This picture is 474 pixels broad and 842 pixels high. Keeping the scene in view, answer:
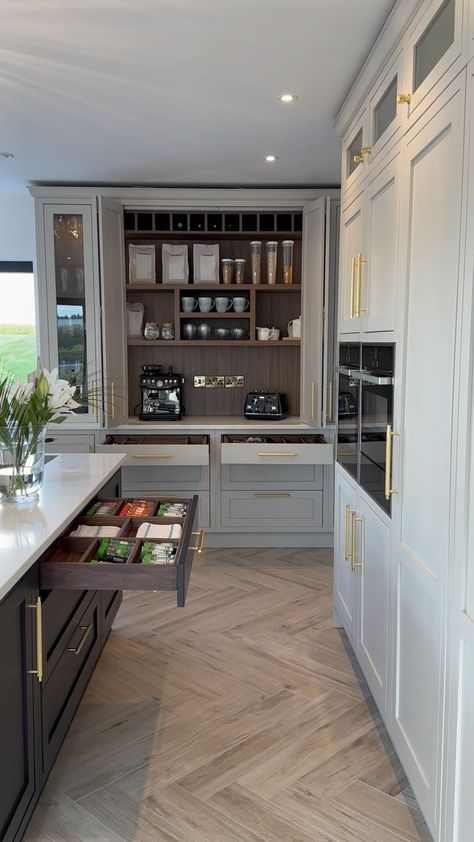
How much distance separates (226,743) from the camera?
2262 millimetres

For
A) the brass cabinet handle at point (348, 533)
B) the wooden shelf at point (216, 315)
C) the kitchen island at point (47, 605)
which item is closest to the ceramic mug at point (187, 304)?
the wooden shelf at point (216, 315)

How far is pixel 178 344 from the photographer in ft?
14.7

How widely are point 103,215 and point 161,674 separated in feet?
8.99

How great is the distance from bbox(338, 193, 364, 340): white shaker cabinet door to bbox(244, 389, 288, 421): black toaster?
60.4 inches

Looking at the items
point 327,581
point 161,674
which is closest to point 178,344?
point 327,581

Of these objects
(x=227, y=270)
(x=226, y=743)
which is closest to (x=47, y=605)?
(x=226, y=743)

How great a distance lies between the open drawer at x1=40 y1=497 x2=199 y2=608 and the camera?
1733 mm

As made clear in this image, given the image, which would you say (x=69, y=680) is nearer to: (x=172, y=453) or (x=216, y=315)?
(x=172, y=453)

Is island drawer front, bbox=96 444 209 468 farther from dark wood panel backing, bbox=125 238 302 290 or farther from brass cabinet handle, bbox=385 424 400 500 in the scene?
brass cabinet handle, bbox=385 424 400 500

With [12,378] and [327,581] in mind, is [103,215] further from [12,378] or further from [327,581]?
[327,581]

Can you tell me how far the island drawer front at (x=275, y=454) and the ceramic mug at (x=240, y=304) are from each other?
1014mm

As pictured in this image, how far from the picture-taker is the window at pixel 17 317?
4805mm

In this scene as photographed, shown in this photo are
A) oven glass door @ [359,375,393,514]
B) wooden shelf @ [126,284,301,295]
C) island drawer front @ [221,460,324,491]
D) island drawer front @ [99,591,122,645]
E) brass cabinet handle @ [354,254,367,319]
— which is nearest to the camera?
oven glass door @ [359,375,393,514]

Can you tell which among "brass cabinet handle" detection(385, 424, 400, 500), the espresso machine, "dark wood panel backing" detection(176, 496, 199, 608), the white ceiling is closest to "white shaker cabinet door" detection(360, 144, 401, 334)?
"brass cabinet handle" detection(385, 424, 400, 500)
